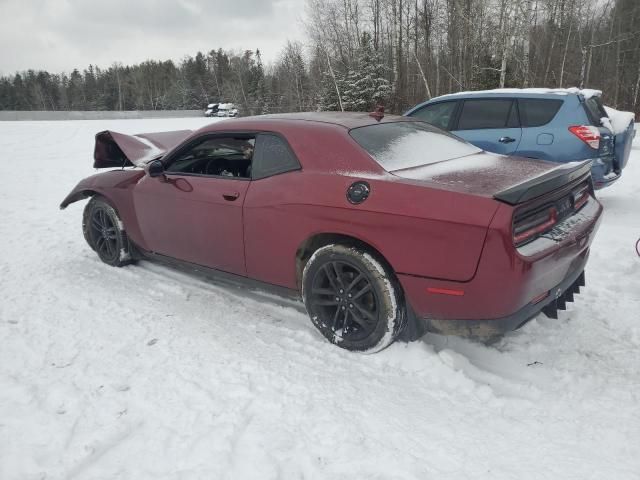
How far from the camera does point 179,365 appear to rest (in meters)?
2.88

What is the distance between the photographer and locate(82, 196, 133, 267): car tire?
4543mm

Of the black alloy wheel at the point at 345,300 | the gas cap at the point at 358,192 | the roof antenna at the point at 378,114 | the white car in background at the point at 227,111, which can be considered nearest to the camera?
the gas cap at the point at 358,192

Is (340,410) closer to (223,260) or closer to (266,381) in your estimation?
(266,381)

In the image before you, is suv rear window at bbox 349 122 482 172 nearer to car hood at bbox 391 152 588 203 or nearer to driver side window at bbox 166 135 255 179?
car hood at bbox 391 152 588 203

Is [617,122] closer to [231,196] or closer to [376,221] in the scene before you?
[376,221]

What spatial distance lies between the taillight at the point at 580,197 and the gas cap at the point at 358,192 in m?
1.32

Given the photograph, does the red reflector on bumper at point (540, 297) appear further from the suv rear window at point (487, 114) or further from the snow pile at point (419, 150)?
the suv rear window at point (487, 114)

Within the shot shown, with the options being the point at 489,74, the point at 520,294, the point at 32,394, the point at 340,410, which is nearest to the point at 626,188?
the point at 520,294

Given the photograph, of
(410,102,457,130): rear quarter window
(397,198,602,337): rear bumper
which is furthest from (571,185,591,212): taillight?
(410,102,457,130): rear quarter window

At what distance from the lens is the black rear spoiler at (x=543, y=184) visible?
7.67 ft

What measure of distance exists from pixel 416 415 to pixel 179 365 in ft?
4.72

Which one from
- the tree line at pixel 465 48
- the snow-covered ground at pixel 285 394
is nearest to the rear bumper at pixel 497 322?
the snow-covered ground at pixel 285 394

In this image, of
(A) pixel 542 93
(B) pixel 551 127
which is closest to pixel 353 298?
(B) pixel 551 127

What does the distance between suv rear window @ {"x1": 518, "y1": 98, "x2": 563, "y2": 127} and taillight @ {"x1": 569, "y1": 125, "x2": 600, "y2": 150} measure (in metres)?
0.33
